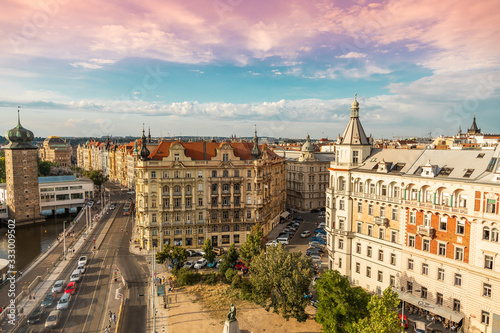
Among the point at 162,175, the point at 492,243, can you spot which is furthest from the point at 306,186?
the point at 492,243

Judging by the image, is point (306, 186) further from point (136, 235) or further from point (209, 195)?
point (136, 235)

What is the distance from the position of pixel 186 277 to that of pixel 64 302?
19.1m

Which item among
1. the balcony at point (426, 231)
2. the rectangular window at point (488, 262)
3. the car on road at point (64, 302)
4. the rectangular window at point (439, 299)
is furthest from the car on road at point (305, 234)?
the car on road at point (64, 302)

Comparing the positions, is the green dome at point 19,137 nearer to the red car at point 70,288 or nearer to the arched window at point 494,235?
the red car at point 70,288

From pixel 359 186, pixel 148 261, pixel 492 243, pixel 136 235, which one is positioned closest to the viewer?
pixel 492 243

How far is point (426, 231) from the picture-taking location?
4700 centimetres

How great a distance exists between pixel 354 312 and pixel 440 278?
1532cm

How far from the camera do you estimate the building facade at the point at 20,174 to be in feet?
354

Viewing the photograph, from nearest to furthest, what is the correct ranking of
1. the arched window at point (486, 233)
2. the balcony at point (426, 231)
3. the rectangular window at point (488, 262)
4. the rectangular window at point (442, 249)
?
the rectangular window at point (488, 262), the arched window at point (486, 233), the rectangular window at point (442, 249), the balcony at point (426, 231)

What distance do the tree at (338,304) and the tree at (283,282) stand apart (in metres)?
3.75

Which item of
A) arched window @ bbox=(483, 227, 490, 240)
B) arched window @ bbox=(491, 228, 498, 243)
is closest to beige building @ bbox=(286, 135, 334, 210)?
arched window @ bbox=(483, 227, 490, 240)

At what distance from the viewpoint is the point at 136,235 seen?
291 ft

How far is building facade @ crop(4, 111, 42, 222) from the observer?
108 meters

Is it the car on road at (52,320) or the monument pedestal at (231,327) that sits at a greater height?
the monument pedestal at (231,327)
